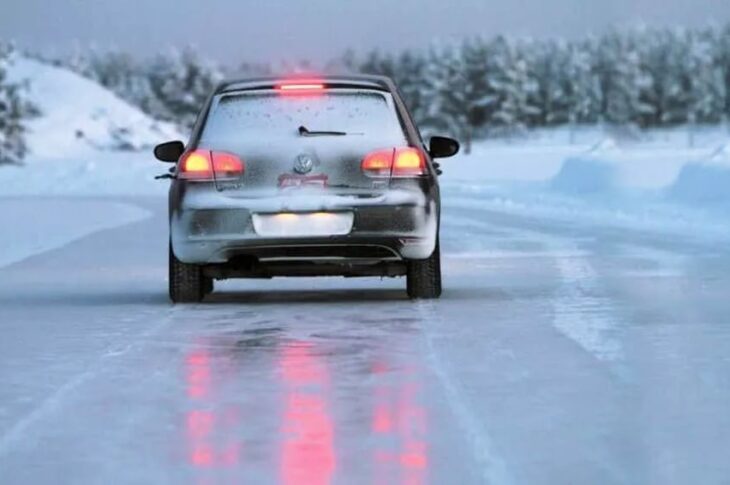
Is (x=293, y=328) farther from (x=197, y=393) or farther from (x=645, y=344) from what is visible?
(x=197, y=393)

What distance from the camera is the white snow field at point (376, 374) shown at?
676 cm

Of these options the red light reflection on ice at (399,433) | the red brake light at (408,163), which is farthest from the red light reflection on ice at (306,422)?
the red brake light at (408,163)

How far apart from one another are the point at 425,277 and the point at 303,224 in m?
1.21

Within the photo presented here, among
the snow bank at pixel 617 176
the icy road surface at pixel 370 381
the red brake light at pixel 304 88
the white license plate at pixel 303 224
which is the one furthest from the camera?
the snow bank at pixel 617 176

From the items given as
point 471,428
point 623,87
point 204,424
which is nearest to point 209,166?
point 204,424

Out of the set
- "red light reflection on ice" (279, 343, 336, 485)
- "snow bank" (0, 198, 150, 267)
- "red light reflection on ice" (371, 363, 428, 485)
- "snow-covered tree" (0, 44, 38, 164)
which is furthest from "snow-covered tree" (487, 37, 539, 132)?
"red light reflection on ice" (371, 363, 428, 485)

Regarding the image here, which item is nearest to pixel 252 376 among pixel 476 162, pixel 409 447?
pixel 409 447

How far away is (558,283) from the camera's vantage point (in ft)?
50.8

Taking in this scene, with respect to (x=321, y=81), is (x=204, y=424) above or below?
below

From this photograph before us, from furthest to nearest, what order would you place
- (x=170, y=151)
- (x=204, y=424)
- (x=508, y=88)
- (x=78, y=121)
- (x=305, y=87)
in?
1. (x=508, y=88)
2. (x=78, y=121)
3. (x=170, y=151)
4. (x=305, y=87)
5. (x=204, y=424)

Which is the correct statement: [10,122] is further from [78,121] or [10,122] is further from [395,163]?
[395,163]

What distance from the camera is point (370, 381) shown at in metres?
9.02

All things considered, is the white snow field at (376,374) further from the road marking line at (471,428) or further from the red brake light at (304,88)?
the red brake light at (304,88)

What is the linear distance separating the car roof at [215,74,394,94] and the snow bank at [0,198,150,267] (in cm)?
610
